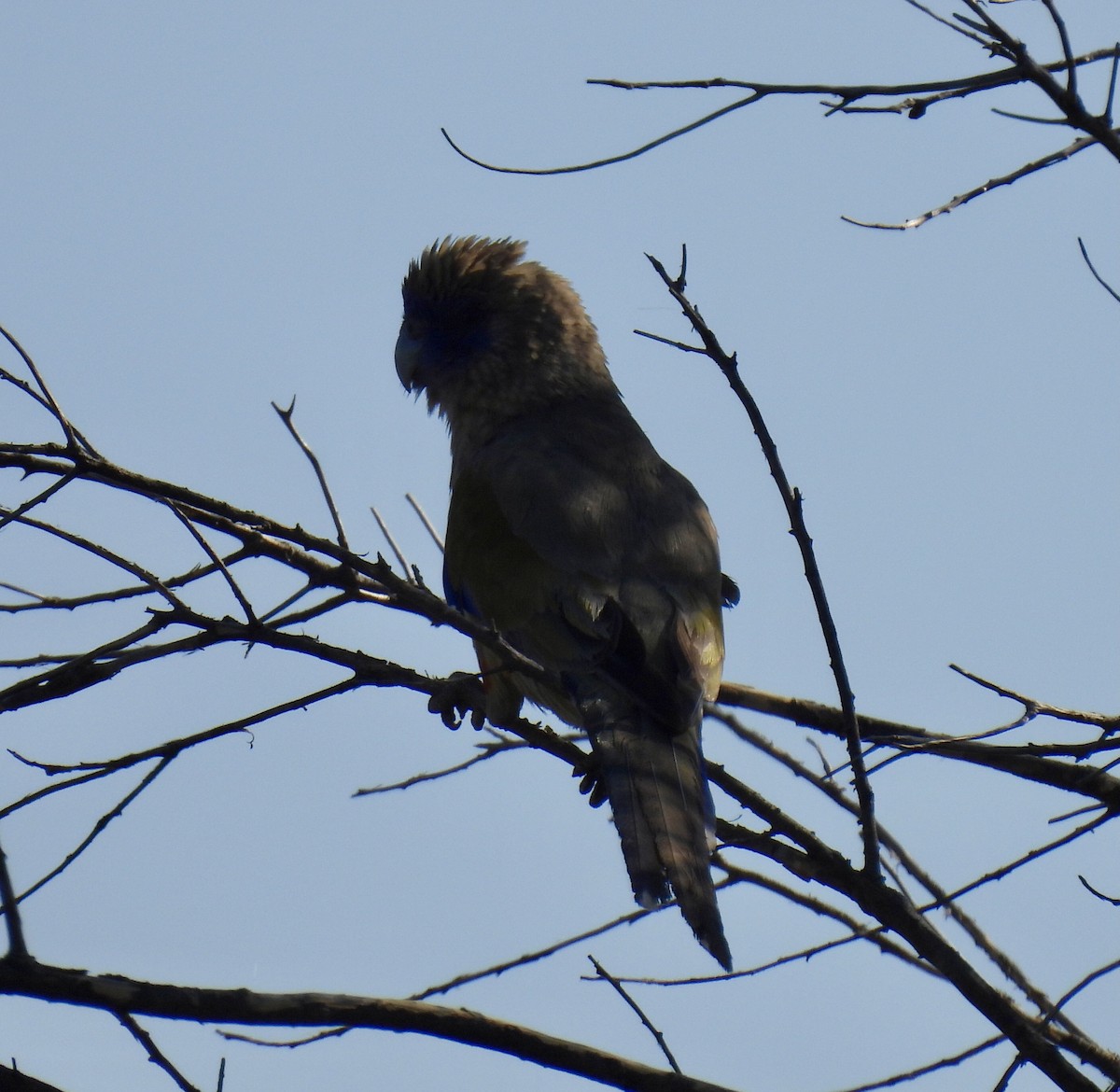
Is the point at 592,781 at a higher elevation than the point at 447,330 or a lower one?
lower

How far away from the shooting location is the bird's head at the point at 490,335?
635cm

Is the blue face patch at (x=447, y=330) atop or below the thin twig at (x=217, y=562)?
atop

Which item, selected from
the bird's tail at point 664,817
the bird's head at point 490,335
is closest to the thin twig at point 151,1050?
the bird's tail at point 664,817

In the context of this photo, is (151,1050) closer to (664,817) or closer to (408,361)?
(664,817)

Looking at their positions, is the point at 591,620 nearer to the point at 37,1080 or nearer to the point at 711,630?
the point at 711,630

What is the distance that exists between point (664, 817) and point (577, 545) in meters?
1.29

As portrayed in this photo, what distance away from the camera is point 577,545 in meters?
4.82

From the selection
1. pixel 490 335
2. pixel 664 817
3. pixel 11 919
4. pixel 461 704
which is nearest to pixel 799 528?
pixel 664 817

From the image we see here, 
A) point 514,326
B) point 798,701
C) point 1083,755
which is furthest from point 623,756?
point 514,326

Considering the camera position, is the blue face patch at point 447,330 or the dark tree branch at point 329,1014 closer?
the dark tree branch at point 329,1014

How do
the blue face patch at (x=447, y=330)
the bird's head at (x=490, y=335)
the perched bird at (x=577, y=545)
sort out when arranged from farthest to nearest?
the blue face patch at (x=447, y=330)
the bird's head at (x=490, y=335)
the perched bird at (x=577, y=545)

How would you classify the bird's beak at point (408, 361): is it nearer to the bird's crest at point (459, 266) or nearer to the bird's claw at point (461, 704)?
the bird's crest at point (459, 266)

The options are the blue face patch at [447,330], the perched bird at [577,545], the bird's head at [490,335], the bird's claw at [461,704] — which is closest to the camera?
the perched bird at [577,545]

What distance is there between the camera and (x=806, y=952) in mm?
3564
